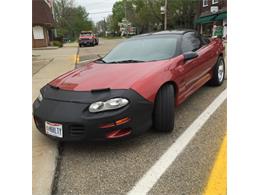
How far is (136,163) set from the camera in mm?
3219

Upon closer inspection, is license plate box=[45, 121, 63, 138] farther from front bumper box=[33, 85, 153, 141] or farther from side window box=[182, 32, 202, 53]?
side window box=[182, 32, 202, 53]

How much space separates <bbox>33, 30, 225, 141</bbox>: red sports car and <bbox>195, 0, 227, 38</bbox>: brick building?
82.7 feet

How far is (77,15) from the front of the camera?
7344 cm

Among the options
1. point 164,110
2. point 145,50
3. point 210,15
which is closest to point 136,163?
point 164,110

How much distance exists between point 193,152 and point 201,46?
288cm

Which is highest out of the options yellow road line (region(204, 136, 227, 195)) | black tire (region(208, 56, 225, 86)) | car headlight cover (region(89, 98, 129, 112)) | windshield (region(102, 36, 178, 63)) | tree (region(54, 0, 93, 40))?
tree (region(54, 0, 93, 40))

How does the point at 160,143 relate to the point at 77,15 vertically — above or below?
below

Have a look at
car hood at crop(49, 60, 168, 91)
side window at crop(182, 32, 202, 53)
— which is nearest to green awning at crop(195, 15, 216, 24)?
side window at crop(182, 32, 202, 53)

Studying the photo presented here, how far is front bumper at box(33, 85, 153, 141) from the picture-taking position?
3.25 meters

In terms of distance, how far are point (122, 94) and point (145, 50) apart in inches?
61.8

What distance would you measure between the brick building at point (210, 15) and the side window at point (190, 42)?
23.8 metres

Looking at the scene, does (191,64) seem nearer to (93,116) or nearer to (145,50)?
(145,50)
